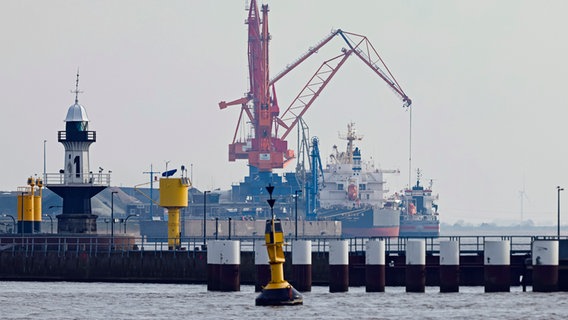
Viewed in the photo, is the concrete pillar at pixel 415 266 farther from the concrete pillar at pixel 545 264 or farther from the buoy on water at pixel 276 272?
the buoy on water at pixel 276 272

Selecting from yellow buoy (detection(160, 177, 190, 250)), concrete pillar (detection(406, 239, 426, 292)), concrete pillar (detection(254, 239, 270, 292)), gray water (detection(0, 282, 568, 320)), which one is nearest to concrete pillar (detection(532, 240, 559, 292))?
gray water (detection(0, 282, 568, 320))

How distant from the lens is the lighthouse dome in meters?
91.8

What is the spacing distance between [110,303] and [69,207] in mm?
24778

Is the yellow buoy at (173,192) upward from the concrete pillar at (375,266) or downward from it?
upward

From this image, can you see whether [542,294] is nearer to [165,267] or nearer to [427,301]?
→ [427,301]

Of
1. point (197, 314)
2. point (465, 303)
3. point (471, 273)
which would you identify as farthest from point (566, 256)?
point (197, 314)

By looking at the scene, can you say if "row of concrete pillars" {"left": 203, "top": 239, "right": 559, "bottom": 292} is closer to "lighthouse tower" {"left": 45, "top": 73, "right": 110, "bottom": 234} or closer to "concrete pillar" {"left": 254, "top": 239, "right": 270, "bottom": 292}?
"concrete pillar" {"left": 254, "top": 239, "right": 270, "bottom": 292}

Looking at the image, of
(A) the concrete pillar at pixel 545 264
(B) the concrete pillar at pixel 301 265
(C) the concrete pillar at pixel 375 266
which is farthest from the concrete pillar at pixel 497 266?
(B) the concrete pillar at pixel 301 265

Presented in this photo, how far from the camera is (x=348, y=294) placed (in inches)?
2719

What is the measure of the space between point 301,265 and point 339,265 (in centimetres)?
184

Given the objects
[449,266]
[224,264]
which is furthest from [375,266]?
[224,264]

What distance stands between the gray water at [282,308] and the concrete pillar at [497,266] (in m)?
0.61

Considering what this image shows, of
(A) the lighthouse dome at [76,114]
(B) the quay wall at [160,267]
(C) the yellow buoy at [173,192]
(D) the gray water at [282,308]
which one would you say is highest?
(A) the lighthouse dome at [76,114]

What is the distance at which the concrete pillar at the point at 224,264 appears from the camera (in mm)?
68625
